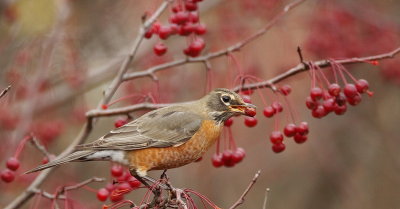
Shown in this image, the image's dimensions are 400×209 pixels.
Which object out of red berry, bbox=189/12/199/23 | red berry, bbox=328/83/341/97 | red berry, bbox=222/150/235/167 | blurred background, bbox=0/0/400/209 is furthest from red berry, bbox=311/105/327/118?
blurred background, bbox=0/0/400/209

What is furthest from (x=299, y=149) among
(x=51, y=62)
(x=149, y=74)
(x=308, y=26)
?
(x=149, y=74)

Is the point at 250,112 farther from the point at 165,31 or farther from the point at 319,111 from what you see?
the point at 165,31

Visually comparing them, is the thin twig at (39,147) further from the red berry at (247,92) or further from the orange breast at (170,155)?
the red berry at (247,92)

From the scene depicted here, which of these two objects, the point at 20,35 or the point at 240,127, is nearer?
the point at 20,35

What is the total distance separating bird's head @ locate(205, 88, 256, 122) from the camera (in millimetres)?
3924

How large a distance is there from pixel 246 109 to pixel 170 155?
0.55m

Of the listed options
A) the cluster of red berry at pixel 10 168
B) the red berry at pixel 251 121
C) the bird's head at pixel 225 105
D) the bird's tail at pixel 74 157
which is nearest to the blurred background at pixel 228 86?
the cluster of red berry at pixel 10 168

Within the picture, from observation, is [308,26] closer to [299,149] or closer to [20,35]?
[299,149]

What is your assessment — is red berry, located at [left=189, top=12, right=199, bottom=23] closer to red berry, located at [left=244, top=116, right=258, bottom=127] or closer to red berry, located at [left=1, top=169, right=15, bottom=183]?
red berry, located at [left=244, top=116, right=258, bottom=127]

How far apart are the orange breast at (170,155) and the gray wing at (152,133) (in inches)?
1.3

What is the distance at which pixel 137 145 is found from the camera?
3988 mm

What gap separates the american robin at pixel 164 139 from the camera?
3.88 meters

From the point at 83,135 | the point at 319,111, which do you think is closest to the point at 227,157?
the point at 319,111

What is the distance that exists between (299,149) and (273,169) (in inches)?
28.0
